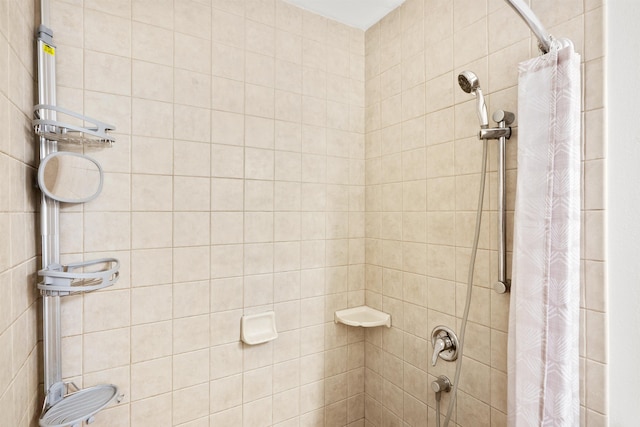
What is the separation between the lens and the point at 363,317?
1802 millimetres

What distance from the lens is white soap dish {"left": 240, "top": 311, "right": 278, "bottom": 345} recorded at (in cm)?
150

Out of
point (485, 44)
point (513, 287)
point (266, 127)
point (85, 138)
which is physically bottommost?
point (513, 287)

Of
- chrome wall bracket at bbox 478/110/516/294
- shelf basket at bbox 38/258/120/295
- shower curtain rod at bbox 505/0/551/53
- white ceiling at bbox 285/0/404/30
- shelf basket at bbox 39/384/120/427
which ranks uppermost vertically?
white ceiling at bbox 285/0/404/30

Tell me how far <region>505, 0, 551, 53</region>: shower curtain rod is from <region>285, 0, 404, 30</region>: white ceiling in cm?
91

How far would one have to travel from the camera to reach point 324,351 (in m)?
1.76

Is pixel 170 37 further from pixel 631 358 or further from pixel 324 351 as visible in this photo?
pixel 631 358

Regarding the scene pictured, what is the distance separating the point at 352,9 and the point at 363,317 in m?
1.67

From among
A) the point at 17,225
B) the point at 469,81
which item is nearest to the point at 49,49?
the point at 17,225

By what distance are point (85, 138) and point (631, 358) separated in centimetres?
A: 187

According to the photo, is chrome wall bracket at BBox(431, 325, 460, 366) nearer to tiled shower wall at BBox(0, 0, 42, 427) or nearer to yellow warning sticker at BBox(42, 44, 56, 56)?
tiled shower wall at BBox(0, 0, 42, 427)

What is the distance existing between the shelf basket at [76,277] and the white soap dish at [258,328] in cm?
59

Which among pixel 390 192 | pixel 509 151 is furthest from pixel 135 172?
pixel 509 151

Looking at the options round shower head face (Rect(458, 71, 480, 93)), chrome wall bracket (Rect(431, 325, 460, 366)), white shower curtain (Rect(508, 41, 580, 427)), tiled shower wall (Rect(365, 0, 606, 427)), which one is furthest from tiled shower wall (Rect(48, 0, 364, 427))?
white shower curtain (Rect(508, 41, 580, 427))

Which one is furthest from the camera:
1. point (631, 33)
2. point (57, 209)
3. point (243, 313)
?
point (243, 313)
